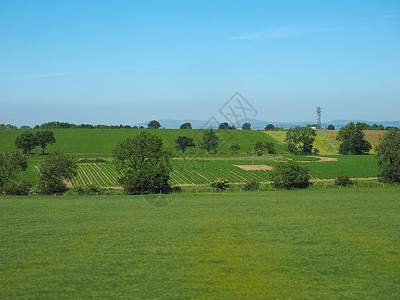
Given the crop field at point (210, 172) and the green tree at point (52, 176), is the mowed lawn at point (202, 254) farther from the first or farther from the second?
the crop field at point (210, 172)

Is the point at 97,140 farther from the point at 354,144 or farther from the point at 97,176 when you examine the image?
the point at 354,144

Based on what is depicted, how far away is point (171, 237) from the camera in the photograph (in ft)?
79.5

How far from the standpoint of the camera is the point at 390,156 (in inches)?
2876

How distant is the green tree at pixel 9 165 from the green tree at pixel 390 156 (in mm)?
71202

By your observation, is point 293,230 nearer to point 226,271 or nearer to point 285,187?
point 226,271

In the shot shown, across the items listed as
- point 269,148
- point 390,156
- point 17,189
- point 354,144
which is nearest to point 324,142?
point 354,144

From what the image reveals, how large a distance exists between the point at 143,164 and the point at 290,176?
25.9m

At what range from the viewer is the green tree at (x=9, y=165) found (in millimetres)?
60188

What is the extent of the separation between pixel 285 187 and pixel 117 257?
4802 centimetres

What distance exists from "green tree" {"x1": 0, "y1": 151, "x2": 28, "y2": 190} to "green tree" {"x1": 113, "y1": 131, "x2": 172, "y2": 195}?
735 inches

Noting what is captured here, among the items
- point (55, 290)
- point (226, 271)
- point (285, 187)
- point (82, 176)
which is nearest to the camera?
point (55, 290)

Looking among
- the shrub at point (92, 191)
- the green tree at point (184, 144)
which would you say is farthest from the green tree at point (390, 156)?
the green tree at point (184, 144)

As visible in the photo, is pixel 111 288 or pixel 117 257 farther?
pixel 117 257

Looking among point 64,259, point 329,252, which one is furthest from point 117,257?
point 329,252
